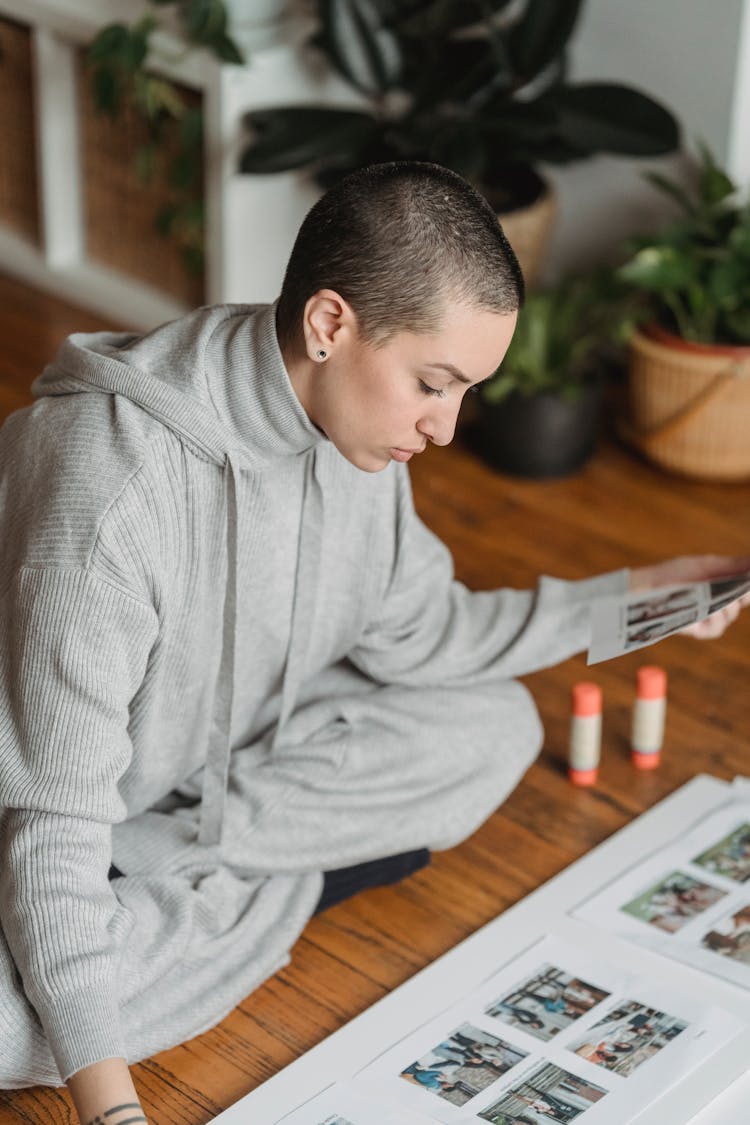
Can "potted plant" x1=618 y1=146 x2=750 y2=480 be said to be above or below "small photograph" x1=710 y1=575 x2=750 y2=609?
below

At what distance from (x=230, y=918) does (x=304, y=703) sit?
32cm

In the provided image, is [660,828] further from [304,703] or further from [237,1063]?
[237,1063]

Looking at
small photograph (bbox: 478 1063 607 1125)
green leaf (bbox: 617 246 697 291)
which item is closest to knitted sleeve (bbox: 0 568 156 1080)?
small photograph (bbox: 478 1063 607 1125)

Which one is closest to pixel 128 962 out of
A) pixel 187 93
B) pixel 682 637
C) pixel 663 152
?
pixel 682 637

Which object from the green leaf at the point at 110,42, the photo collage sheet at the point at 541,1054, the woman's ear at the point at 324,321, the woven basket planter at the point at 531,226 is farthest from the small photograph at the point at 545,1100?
the green leaf at the point at 110,42

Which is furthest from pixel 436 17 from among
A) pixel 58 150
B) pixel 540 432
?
pixel 58 150

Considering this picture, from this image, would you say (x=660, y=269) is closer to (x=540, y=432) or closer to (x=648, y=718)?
(x=540, y=432)

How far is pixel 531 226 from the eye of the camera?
3.07 m

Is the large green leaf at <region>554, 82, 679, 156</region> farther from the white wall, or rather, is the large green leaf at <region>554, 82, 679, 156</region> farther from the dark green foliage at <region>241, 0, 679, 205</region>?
the white wall

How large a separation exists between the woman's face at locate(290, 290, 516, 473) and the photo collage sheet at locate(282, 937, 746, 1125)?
61 centimetres

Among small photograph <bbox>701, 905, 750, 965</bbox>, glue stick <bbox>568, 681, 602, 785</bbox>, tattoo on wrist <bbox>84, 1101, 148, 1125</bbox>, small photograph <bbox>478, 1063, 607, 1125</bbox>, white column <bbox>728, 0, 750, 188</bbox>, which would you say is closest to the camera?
tattoo on wrist <bbox>84, 1101, 148, 1125</bbox>

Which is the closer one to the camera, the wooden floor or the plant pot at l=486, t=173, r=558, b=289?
the wooden floor

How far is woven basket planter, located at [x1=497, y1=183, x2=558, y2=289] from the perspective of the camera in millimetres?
3041

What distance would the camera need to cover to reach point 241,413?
163 cm
